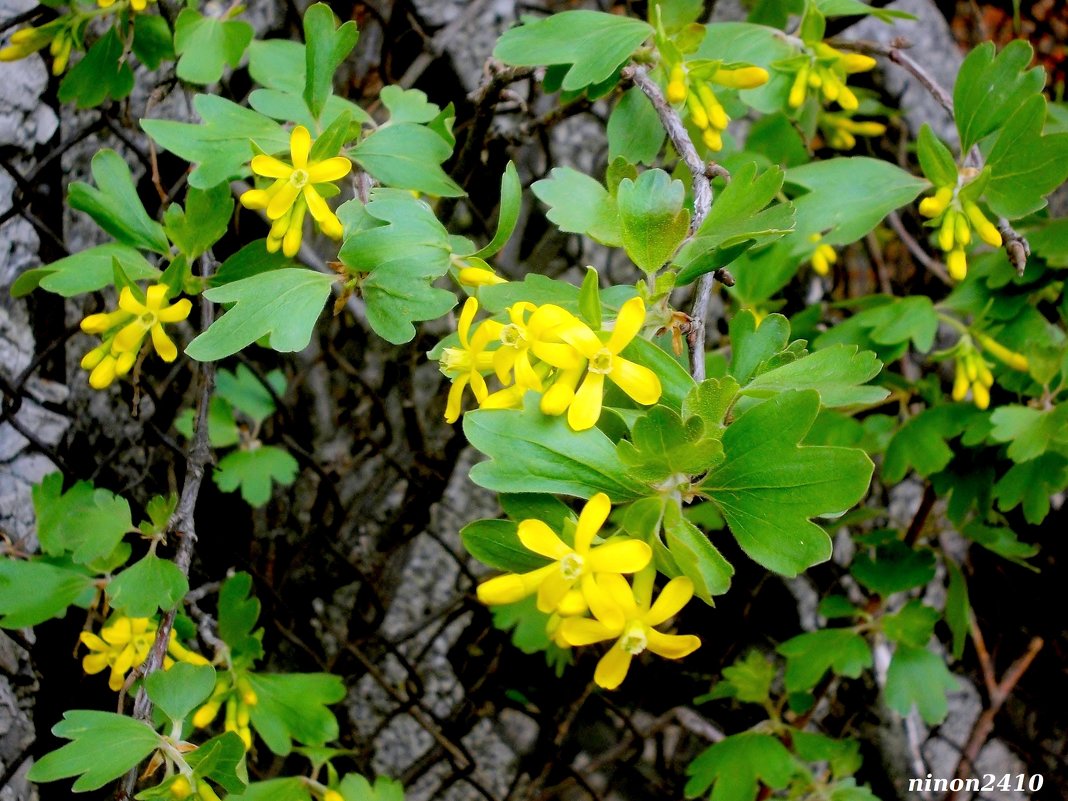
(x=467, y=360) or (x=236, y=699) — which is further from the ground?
(x=467, y=360)

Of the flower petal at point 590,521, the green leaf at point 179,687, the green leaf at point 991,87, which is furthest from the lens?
the green leaf at point 991,87

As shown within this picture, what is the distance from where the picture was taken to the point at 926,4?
1.62 meters

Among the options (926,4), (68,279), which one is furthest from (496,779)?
(926,4)

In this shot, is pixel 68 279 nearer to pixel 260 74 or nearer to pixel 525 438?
pixel 260 74

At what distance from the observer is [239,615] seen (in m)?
0.96

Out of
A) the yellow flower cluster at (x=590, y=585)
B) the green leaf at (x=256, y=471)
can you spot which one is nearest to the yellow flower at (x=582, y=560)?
the yellow flower cluster at (x=590, y=585)

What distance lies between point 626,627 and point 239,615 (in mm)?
566

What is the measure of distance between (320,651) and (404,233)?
3.15ft

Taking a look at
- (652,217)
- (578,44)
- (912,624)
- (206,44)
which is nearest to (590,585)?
(652,217)

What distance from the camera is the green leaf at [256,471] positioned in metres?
1.22

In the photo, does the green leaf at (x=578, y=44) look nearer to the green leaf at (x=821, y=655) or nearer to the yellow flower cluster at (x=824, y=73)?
the yellow flower cluster at (x=824, y=73)

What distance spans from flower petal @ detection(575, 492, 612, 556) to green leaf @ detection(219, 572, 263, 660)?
555 millimetres

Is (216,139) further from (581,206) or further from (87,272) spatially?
(581,206)

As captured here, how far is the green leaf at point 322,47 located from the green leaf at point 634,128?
0.87 ft
